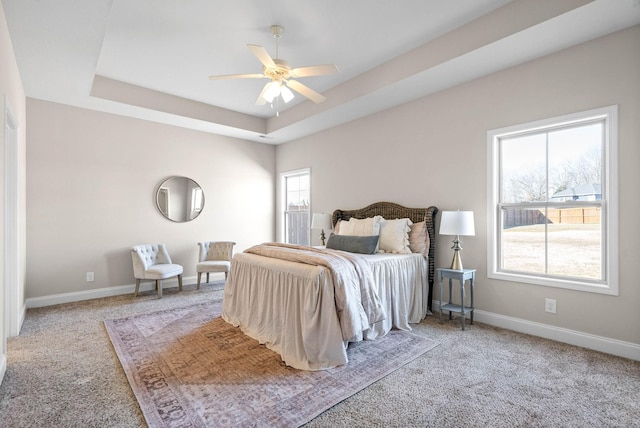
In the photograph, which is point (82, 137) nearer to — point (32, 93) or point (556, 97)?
point (32, 93)

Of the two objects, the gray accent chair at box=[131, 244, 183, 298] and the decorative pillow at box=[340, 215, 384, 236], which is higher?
the decorative pillow at box=[340, 215, 384, 236]

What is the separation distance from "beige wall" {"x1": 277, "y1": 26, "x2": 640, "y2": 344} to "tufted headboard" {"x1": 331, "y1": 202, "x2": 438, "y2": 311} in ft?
0.45

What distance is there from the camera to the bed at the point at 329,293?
2.52m

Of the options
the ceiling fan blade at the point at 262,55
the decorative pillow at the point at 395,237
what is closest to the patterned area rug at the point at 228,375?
the decorative pillow at the point at 395,237

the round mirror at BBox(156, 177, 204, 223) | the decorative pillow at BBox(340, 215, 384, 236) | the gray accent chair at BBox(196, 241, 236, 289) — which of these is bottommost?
the gray accent chair at BBox(196, 241, 236, 289)

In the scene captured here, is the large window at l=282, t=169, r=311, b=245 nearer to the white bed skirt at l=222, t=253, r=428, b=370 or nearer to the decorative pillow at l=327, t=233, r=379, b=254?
the decorative pillow at l=327, t=233, r=379, b=254

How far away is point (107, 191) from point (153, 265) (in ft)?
4.27

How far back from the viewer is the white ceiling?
2.63 metres

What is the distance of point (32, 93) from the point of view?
404 centimetres

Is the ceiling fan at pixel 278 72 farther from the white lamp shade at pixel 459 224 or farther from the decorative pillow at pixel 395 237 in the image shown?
the white lamp shade at pixel 459 224

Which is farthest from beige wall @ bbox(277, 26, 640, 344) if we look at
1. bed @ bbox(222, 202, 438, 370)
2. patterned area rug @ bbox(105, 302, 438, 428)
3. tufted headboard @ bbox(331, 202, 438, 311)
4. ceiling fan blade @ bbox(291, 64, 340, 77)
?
ceiling fan blade @ bbox(291, 64, 340, 77)

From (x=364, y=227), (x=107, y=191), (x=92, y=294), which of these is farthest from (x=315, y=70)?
(x=92, y=294)

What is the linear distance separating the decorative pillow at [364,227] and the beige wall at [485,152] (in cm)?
54

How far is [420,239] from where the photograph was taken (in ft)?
12.7
